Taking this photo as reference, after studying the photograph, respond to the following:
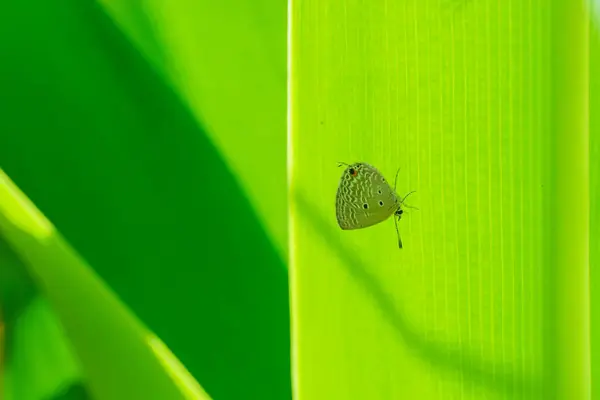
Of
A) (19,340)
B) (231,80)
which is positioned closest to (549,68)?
(231,80)

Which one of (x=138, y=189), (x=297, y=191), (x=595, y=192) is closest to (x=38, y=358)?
(x=138, y=189)

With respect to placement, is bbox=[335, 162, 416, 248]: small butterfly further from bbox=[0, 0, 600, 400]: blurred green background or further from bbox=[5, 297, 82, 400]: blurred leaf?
bbox=[5, 297, 82, 400]: blurred leaf

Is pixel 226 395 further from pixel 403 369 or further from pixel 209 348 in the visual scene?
pixel 403 369

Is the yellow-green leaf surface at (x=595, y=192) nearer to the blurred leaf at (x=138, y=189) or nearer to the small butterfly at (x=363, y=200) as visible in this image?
the small butterfly at (x=363, y=200)

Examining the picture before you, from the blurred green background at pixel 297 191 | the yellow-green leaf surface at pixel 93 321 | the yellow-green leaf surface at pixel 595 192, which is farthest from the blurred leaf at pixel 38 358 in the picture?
the yellow-green leaf surface at pixel 595 192

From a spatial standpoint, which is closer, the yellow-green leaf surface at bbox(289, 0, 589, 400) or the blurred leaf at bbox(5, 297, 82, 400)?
the yellow-green leaf surface at bbox(289, 0, 589, 400)

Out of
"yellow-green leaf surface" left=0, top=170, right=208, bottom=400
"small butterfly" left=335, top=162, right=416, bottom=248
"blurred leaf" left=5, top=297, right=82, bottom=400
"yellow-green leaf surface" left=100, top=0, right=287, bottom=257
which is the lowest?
"blurred leaf" left=5, top=297, right=82, bottom=400

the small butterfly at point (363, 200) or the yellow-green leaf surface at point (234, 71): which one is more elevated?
the yellow-green leaf surface at point (234, 71)

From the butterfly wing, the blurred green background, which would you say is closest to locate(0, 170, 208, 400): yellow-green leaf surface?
the blurred green background
